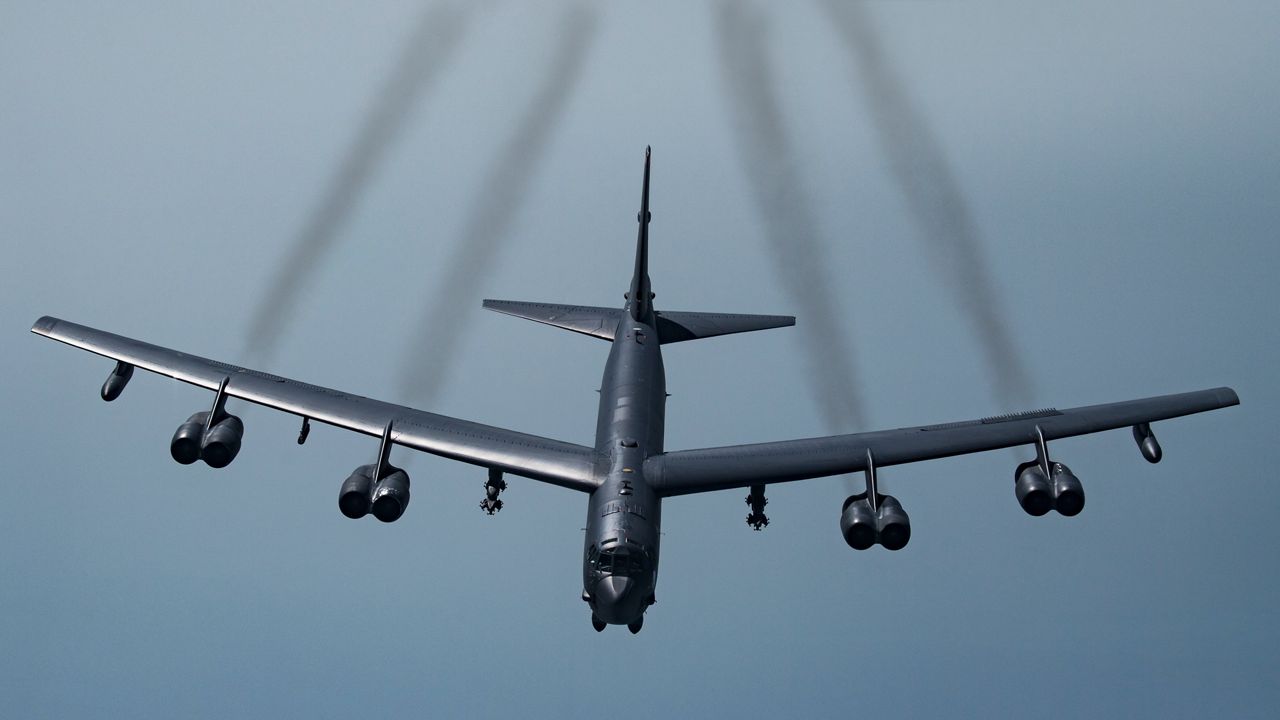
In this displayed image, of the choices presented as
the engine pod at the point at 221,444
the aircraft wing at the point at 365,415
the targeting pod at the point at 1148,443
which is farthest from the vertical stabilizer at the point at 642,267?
the targeting pod at the point at 1148,443

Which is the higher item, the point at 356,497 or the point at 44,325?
the point at 44,325

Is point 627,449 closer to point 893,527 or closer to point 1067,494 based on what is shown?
point 893,527

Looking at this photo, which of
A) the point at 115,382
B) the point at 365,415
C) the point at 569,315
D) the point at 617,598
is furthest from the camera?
the point at 569,315

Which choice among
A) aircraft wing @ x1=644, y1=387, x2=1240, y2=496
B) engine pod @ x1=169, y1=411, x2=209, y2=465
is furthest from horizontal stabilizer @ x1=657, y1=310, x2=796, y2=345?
engine pod @ x1=169, y1=411, x2=209, y2=465

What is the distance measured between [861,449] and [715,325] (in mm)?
12230

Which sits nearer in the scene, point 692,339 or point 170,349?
point 170,349

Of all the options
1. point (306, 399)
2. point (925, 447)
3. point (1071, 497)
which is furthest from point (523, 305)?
point (1071, 497)

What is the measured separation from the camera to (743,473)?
5931cm

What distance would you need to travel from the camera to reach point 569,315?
6994 cm

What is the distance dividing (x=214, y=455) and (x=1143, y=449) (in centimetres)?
4203

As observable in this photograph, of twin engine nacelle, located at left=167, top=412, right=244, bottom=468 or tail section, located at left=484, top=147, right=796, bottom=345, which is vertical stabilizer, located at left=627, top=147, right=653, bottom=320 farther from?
twin engine nacelle, located at left=167, top=412, right=244, bottom=468

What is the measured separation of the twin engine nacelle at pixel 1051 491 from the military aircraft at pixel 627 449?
0.05m

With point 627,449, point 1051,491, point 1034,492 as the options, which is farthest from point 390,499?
point 1051,491

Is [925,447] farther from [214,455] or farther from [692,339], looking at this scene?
[214,455]
